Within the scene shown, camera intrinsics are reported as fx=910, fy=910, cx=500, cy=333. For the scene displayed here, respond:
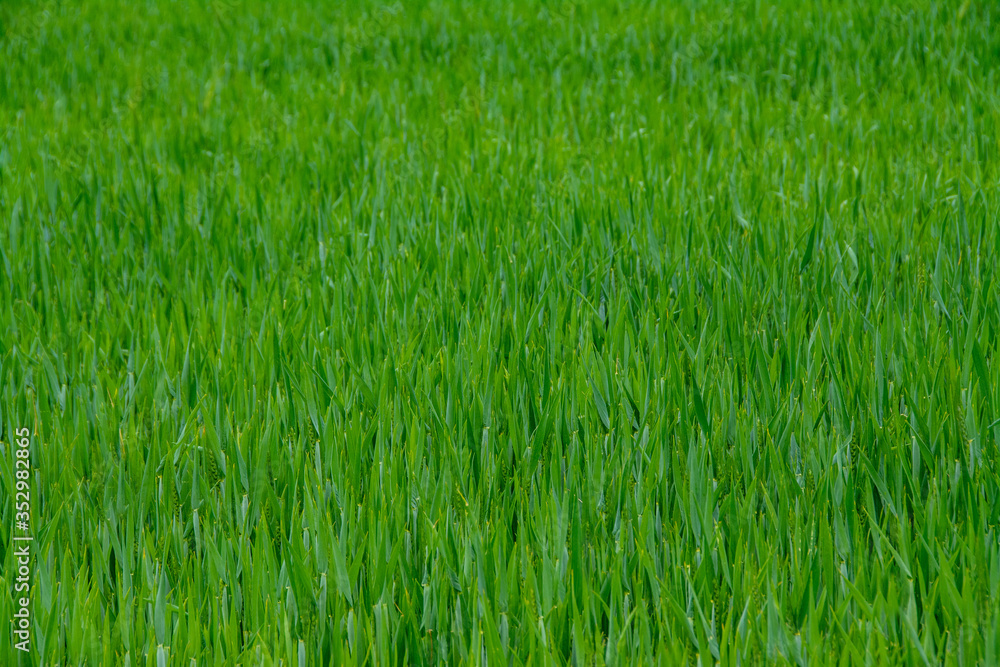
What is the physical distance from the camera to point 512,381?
1614mm

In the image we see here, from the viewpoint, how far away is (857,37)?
457 cm

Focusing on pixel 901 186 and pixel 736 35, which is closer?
pixel 901 186

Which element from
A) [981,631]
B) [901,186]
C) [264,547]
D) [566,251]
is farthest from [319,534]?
[901,186]

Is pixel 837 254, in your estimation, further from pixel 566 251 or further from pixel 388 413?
pixel 388 413

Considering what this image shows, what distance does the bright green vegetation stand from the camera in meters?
1.12

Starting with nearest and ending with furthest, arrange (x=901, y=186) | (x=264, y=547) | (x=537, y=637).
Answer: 1. (x=537, y=637)
2. (x=264, y=547)
3. (x=901, y=186)

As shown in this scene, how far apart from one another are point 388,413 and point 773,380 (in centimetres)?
68
